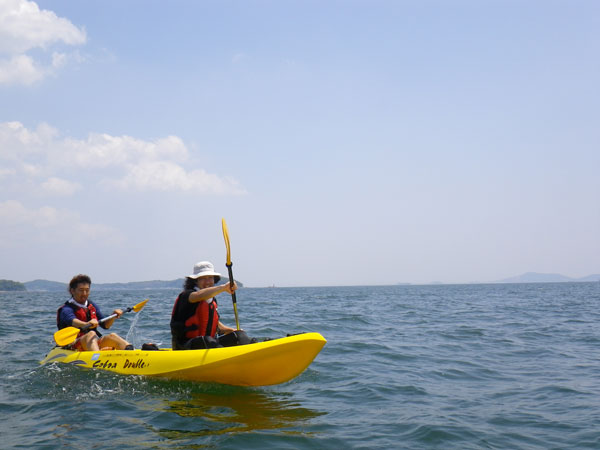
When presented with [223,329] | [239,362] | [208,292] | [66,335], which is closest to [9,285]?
[66,335]

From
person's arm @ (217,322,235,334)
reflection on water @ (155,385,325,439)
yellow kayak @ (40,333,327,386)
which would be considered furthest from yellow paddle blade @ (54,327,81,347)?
reflection on water @ (155,385,325,439)

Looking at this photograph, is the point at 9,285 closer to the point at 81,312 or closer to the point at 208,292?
the point at 81,312

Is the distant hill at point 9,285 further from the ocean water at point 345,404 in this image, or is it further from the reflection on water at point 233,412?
the reflection on water at point 233,412

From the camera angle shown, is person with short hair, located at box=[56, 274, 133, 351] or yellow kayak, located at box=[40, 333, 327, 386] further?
person with short hair, located at box=[56, 274, 133, 351]

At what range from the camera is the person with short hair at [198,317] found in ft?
21.1

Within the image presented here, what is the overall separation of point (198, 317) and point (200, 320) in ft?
0.16

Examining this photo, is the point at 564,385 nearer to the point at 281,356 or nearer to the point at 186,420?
the point at 281,356

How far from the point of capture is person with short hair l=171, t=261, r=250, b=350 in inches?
253

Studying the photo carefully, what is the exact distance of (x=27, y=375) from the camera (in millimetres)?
7504

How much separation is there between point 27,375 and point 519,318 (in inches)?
553

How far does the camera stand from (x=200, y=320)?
6.59 m

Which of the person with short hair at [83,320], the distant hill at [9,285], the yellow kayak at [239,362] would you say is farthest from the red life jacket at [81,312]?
the distant hill at [9,285]

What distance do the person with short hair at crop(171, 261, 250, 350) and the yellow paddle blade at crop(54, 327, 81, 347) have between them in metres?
1.79

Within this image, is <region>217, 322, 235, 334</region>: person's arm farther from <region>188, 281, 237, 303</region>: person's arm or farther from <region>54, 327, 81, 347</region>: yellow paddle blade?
<region>54, 327, 81, 347</region>: yellow paddle blade
